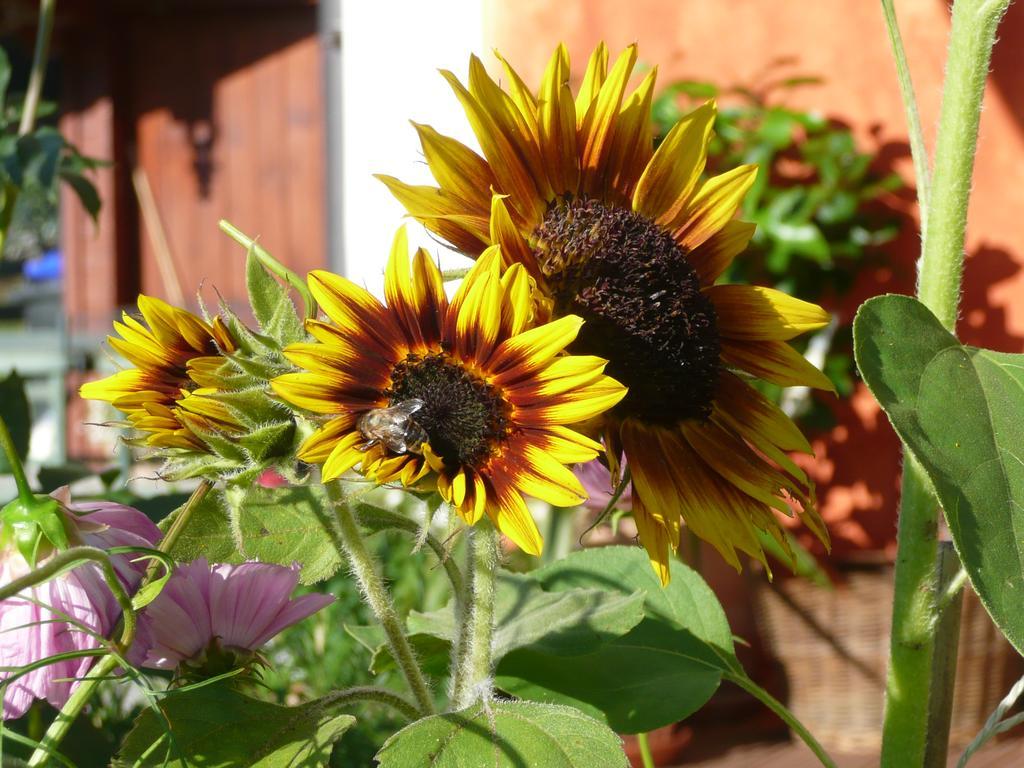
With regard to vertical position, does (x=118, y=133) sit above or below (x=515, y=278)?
above

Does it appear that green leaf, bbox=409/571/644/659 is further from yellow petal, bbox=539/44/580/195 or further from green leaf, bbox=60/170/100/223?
green leaf, bbox=60/170/100/223

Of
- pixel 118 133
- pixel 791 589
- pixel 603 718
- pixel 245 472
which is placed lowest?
pixel 791 589

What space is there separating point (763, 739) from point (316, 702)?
2420mm

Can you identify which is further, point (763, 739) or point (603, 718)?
point (763, 739)

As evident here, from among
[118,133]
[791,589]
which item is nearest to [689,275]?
[791,589]

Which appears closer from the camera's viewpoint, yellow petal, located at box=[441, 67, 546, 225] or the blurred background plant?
yellow petal, located at box=[441, 67, 546, 225]

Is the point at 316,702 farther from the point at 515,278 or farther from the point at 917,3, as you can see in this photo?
the point at 917,3

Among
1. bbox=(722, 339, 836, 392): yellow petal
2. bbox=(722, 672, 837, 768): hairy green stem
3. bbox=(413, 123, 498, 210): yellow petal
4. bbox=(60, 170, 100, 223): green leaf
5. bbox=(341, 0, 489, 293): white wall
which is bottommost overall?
bbox=(722, 672, 837, 768): hairy green stem

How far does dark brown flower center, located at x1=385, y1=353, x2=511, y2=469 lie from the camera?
1.16 ft

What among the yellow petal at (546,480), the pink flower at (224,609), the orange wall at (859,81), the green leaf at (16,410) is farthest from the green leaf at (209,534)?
the orange wall at (859,81)

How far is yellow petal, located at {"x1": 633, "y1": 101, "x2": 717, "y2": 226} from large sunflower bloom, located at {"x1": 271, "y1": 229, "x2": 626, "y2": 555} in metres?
0.10

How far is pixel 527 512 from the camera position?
33 cm

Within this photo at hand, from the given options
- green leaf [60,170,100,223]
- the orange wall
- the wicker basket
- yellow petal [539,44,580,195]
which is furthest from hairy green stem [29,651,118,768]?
the orange wall

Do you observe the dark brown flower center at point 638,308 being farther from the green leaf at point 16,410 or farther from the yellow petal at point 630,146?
the green leaf at point 16,410
